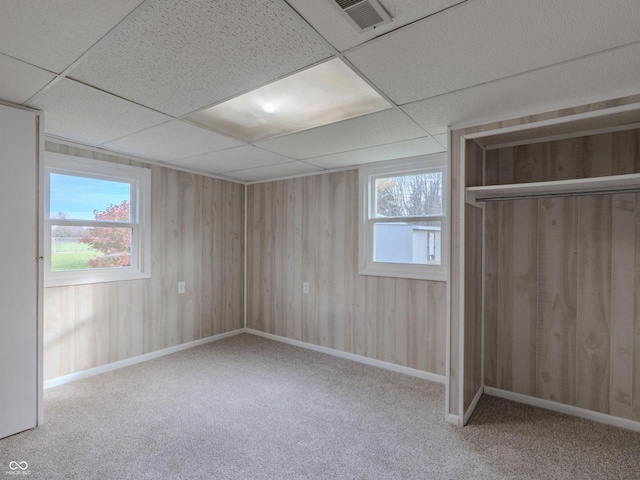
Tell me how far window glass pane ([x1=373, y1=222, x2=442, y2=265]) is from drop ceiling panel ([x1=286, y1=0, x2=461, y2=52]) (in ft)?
7.27

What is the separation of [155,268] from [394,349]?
108 inches

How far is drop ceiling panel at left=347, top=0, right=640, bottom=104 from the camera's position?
124 cm

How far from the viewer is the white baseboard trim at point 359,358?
326 centimetres

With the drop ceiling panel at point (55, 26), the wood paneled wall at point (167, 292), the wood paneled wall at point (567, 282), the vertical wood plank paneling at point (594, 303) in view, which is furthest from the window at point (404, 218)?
the drop ceiling panel at point (55, 26)

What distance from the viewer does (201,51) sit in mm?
1543

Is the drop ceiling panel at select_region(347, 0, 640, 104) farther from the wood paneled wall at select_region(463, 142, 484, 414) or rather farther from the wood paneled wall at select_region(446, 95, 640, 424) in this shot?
the wood paneled wall at select_region(463, 142, 484, 414)

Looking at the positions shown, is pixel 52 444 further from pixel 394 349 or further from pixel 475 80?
pixel 475 80

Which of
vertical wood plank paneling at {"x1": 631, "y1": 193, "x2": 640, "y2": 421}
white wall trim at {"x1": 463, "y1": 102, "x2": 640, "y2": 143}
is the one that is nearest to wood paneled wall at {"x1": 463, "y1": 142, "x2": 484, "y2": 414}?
white wall trim at {"x1": 463, "y1": 102, "x2": 640, "y2": 143}

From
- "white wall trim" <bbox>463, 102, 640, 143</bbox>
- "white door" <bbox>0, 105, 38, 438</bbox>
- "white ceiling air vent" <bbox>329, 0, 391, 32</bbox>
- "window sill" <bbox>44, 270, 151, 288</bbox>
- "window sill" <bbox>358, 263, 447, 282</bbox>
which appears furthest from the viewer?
"window sill" <bbox>358, 263, 447, 282</bbox>

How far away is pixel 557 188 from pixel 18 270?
12.0ft

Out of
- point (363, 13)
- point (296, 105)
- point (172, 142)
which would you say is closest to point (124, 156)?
point (172, 142)

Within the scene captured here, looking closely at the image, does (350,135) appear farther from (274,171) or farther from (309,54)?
(274,171)

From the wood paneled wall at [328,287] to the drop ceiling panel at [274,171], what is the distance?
5.3 inches

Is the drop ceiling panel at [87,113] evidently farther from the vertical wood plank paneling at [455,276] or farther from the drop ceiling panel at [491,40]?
the vertical wood plank paneling at [455,276]
